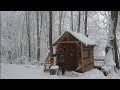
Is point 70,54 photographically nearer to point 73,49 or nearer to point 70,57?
point 70,57

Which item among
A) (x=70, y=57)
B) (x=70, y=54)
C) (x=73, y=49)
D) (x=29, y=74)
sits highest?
(x=73, y=49)

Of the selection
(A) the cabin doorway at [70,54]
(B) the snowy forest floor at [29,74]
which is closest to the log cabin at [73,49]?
(A) the cabin doorway at [70,54]

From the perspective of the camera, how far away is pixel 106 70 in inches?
637

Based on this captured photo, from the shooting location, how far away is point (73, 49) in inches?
692

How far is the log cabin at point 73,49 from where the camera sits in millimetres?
16531

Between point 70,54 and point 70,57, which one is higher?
point 70,54

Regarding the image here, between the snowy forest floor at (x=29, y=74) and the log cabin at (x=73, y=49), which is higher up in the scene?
the log cabin at (x=73, y=49)

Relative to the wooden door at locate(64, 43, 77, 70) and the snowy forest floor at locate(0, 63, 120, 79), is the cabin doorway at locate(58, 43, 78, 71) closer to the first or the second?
the wooden door at locate(64, 43, 77, 70)

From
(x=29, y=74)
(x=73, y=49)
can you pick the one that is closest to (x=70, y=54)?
(x=73, y=49)

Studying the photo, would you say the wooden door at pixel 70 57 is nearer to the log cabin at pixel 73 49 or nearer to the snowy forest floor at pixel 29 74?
the log cabin at pixel 73 49

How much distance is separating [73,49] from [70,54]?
540mm

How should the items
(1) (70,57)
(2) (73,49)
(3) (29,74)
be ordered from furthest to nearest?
(1) (70,57) → (2) (73,49) → (3) (29,74)
